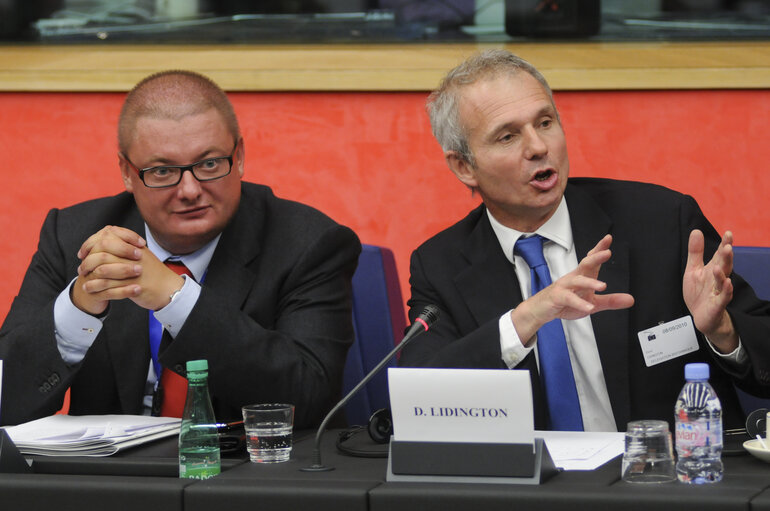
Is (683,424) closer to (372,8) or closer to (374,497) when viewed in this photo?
(374,497)

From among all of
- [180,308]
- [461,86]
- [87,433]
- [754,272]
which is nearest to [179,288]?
[180,308]

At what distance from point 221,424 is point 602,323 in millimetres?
831

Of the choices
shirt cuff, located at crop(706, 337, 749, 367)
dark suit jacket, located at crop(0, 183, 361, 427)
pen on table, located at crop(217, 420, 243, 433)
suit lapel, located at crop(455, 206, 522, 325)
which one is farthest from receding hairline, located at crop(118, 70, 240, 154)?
shirt cuff, located at crop(706, 337, 749, 367)

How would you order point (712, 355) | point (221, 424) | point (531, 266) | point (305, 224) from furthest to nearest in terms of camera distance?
point (305, 224), point (531, 266), point (712, 355), point (221, 424)

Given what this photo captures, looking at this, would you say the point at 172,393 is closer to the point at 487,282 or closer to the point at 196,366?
the point at 196,366

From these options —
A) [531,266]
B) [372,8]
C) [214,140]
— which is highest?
[372,8]

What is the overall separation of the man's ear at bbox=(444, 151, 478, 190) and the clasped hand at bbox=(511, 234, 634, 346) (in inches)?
21.4

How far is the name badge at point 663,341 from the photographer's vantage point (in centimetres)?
228

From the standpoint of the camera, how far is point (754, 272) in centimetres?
246

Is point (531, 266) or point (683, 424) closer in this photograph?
point (683, 424)

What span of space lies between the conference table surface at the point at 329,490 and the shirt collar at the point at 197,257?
72 cm

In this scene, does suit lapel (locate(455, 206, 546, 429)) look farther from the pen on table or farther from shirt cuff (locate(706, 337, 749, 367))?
the pen on table

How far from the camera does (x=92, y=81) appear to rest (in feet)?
12.0

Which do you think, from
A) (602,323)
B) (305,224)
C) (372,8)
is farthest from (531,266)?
(372,8)
